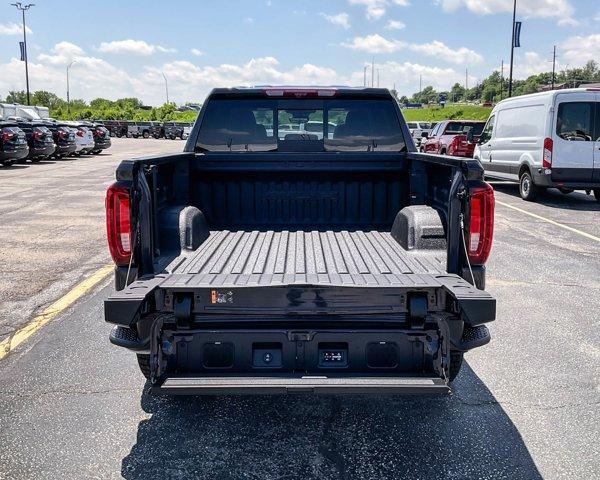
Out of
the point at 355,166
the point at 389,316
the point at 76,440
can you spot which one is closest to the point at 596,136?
the point at 355,166

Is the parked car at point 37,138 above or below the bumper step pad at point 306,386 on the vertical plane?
above

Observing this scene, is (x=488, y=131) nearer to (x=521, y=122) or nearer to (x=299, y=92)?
(x=521, y=122)

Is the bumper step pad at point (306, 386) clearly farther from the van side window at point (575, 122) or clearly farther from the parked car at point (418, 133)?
the van side window at point (575, 122)

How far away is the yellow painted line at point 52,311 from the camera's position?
→ 197 inches

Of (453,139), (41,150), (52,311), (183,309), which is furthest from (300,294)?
(41,150)

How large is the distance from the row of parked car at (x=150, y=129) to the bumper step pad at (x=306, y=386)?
5465 cm

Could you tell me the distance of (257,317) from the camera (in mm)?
3250

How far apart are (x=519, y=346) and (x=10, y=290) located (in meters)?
5.23

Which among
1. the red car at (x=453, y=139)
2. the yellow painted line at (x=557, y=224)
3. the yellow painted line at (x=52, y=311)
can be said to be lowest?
the yellow painted line at (x=52, y=311)

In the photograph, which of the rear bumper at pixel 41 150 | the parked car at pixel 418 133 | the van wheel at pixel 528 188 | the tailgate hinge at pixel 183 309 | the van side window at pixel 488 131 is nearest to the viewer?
the tailgate hinge at pixel 183 309

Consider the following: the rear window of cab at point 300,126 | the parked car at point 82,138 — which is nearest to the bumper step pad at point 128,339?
the rear window of cab at point 300,126

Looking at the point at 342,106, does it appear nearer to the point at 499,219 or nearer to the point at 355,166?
the point at 355,166

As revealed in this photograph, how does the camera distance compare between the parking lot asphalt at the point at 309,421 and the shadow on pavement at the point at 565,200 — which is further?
the shadow on pavement at the point at 565,200

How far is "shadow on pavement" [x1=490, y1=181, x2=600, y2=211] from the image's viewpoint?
14.0 metres
